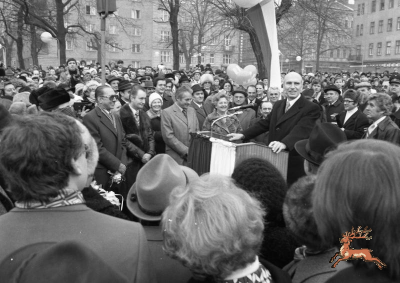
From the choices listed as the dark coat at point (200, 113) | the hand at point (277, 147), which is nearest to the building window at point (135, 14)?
the dark coat at point (200, 113)

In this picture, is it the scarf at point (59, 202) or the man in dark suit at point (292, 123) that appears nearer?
the scarf at point (59, 202)

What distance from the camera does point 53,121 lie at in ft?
6.09

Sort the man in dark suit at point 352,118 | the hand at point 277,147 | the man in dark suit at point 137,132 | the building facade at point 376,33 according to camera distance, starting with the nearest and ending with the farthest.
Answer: the hand at point 277,147 → the man in dark suit at point 137,132 → the man in dark suit at point 352,118 → the building facade at point 376,33

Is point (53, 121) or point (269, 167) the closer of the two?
point (53, 121)

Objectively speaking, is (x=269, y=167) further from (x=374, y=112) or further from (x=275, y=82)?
(x=275, y=82)

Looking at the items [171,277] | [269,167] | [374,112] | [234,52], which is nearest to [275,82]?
[374,112]

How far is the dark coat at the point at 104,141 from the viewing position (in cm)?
529

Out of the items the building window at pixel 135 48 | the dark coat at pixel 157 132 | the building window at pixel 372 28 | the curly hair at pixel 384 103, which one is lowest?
the dark coat at pixel 157 132

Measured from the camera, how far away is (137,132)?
6.13 meters

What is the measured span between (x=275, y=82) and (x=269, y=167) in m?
6.17

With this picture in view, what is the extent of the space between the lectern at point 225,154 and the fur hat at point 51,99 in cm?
175

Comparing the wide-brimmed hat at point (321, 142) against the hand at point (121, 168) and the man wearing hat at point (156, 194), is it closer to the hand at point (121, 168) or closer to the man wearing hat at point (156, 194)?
the man wearing hat at point (156, 194)

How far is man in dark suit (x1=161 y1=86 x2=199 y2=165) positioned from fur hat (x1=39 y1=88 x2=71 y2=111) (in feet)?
5.41

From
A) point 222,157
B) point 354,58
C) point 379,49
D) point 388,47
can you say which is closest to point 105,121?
point 222,157
